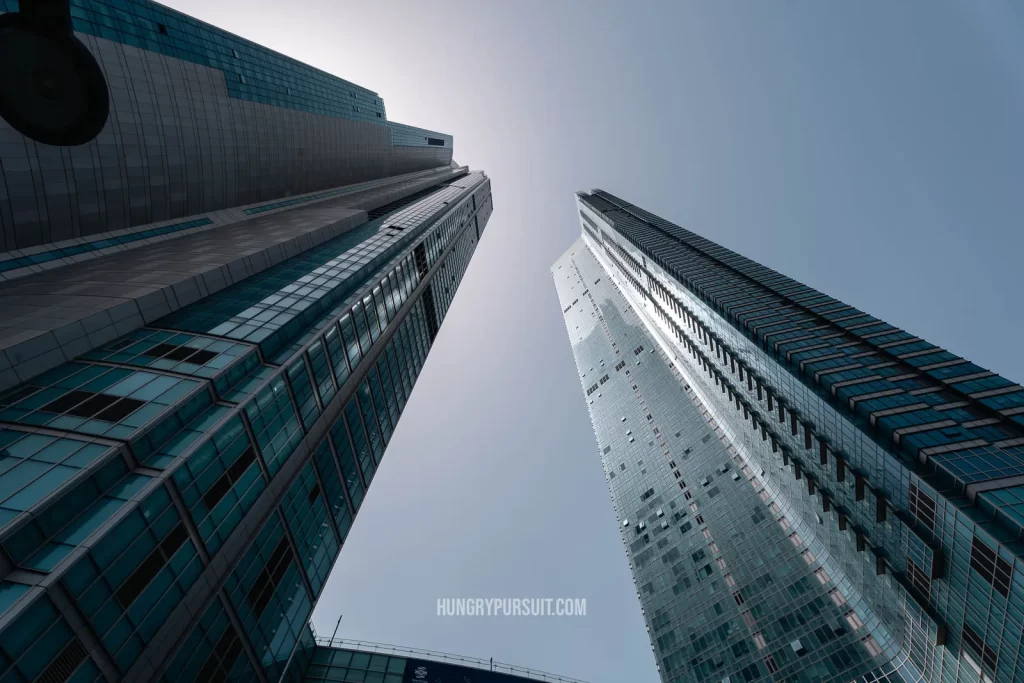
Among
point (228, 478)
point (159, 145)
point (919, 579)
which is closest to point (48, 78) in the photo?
point (228, 478)

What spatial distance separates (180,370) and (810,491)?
229 ft

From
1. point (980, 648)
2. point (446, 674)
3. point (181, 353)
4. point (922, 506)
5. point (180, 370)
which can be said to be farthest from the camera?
point (446, 674)

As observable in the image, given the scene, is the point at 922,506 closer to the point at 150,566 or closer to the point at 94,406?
the point at 150,566

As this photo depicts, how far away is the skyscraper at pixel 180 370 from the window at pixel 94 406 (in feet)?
0.39

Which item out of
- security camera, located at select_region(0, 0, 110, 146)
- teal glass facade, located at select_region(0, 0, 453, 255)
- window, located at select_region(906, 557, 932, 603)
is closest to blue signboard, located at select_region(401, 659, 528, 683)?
window, located at select_region(906, 557, 932, 603)

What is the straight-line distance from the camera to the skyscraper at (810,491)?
3941 centimetres

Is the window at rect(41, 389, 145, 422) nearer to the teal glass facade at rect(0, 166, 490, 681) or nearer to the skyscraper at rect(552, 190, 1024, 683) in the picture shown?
the teal glass facade at rect(0, 166, 490, 681)

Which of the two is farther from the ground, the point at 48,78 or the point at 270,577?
the point at 48,78

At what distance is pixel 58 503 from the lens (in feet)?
65.7

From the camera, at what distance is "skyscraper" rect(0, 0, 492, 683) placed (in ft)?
68.5

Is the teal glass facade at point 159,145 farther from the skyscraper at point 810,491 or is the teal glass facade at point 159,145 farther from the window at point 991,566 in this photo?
the window at point 991,566

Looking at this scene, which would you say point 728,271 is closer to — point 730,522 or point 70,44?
point 730,522

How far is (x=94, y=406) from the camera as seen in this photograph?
25375 mm

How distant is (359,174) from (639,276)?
7610 cm
